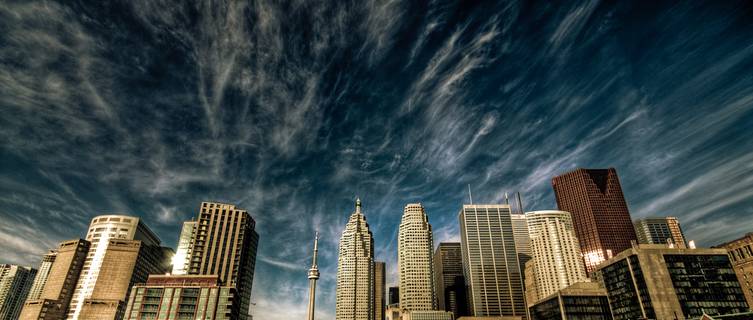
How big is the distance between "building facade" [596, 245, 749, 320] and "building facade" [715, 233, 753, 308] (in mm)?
32598

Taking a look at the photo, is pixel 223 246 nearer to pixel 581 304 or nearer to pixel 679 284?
pixel 581 304

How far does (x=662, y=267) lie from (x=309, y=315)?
410 ft

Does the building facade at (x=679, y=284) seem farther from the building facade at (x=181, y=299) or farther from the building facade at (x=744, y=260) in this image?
the building facade at (x=181, y=299)

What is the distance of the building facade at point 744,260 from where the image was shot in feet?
499

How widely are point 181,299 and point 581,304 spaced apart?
6235 inches

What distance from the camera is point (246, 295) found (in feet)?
645

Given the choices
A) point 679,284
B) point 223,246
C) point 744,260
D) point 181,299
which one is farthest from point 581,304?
point 223,246

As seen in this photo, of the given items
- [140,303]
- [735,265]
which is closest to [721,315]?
[735,265]

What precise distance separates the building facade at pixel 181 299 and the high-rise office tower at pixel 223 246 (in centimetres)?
2020

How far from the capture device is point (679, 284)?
424 feet

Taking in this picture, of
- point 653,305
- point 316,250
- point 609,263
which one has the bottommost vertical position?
point 653,305

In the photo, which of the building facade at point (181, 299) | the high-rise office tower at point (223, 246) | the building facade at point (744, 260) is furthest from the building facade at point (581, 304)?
the high-rise office tower at point (223, 246)

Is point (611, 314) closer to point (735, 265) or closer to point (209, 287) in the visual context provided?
point (735, 265)

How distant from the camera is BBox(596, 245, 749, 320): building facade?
124938 millimetres
